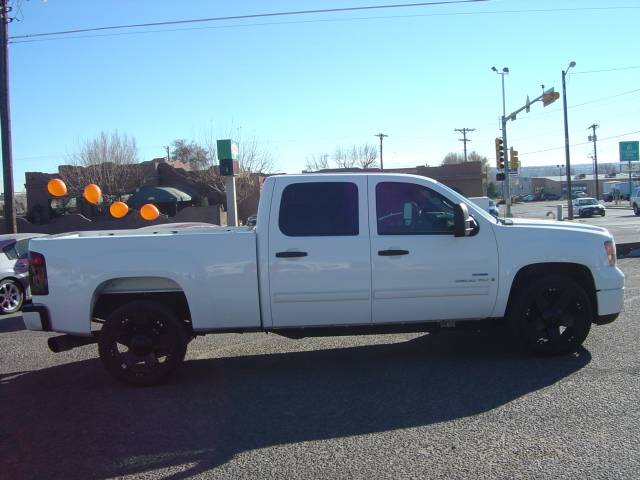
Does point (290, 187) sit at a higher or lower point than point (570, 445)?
higher

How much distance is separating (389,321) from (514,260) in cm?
140

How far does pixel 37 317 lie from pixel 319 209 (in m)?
2.92

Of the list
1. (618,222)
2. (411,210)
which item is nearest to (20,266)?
(411,210)

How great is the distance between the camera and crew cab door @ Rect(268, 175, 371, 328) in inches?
219

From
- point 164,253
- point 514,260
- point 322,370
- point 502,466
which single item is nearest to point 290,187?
point 164,253

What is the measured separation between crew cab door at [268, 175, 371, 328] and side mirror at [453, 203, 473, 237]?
0.86m

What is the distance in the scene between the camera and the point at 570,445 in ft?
13.2

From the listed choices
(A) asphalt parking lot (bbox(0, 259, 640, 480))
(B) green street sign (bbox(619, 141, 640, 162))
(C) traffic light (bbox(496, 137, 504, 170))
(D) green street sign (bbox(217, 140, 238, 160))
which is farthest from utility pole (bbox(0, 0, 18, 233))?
(B) green street sign (bbox(619, 141, 640, 162))

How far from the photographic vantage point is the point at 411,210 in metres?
5.83

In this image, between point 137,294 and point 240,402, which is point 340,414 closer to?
point 240,402

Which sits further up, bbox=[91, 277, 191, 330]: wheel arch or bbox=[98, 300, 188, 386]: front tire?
bbox=[91, 277, 191, 330]: wheel arch

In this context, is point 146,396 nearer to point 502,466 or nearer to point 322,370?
point 322,370

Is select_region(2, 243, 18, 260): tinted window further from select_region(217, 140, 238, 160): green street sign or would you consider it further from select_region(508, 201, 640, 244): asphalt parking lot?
select_region(508, 201, 640, 244): asphalt parking lot

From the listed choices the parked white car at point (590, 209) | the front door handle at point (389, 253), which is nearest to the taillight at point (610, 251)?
the front door handle at point (389, 253)
